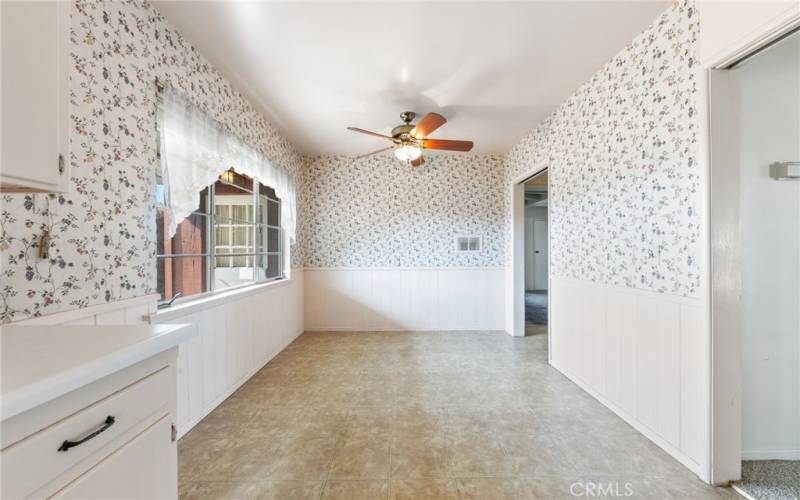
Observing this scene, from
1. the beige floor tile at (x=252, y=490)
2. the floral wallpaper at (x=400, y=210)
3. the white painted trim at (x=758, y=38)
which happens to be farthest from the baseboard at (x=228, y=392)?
the white painted trim at (x=758, y=38)

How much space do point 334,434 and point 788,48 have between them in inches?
132

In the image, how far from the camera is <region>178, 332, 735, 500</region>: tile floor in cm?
154

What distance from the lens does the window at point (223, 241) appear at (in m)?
2.05

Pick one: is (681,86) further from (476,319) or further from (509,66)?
(476,319)

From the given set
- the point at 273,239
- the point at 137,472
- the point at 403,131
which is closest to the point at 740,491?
the point at 137,472

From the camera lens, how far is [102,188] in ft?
4.86

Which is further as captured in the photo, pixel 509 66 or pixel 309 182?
pixel 309 182

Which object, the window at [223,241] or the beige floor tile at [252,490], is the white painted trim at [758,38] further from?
the window at [223,241]

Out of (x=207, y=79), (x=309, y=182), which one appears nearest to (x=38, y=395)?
(x=207, y=79)

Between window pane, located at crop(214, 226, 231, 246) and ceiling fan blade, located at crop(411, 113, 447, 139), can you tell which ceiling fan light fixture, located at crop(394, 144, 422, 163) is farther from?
window pane, located at crop(214, 226, 231, 246)

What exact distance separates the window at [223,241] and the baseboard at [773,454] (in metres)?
3.50

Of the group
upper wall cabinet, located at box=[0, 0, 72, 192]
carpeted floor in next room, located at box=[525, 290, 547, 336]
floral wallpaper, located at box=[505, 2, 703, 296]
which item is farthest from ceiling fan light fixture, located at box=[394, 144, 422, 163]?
carpeted floor in next room, located at box=[525, 290, 547, 336]

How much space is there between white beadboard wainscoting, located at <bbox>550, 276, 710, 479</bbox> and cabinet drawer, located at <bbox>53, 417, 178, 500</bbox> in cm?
228

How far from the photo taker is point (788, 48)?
5.50ft
